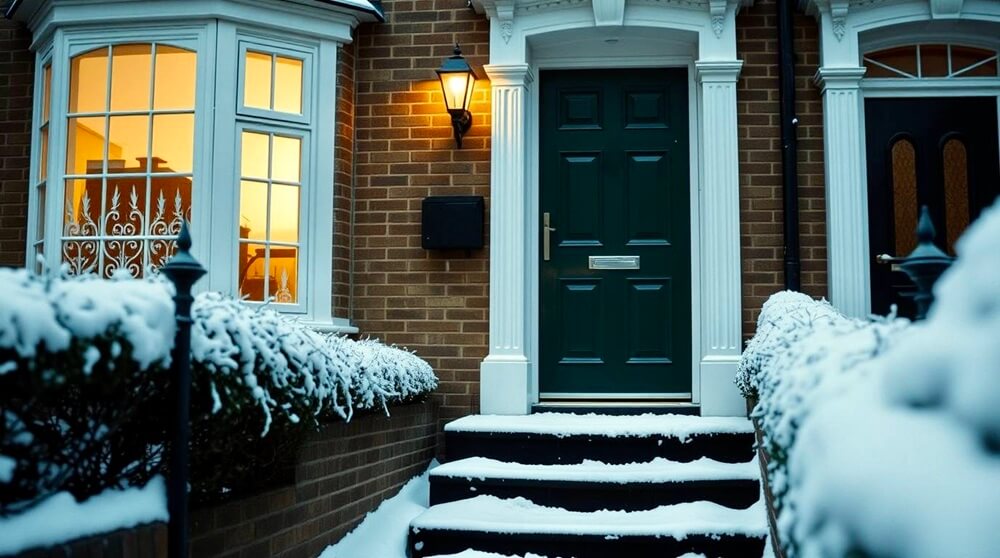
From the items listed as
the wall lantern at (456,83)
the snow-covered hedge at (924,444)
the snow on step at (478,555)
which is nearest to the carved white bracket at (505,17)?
the wall lantern at (456,83)

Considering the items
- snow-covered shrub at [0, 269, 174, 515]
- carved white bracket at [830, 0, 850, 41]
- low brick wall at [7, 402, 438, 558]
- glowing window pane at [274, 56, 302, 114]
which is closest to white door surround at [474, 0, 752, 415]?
carved white bracket at [830, 0, 850, 41]

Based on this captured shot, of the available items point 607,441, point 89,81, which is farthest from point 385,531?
point 89,81

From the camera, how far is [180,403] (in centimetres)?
264

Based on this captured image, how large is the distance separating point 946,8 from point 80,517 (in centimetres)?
574

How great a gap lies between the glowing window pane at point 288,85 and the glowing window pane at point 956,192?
4.31 m

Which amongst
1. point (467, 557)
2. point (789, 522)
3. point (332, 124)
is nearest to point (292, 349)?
point (467, 557)

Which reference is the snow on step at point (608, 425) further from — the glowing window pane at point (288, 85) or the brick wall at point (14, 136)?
the brick wall at point (14, 136)

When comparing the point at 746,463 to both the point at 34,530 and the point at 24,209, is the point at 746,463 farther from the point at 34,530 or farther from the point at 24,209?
the point at 24,209

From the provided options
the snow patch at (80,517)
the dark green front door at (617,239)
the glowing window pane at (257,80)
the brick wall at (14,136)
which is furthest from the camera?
the brick wall at (14,136)

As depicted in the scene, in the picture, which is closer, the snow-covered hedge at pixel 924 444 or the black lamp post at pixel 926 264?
the snow-covered hedge at pixel 924 444

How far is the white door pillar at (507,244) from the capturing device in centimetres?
606

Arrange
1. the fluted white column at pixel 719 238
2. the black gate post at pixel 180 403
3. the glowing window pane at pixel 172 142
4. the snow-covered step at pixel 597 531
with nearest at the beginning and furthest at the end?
the black gate post at pixel 180 403 → the snow-covered step at pixel 597 531 → the fluted white column at pixel 719 238 → the glowing window pane at pixel 172 142

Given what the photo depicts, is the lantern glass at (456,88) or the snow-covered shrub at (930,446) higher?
the lantern glass at (456,88)

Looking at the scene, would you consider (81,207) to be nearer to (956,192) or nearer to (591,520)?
(591,520)
